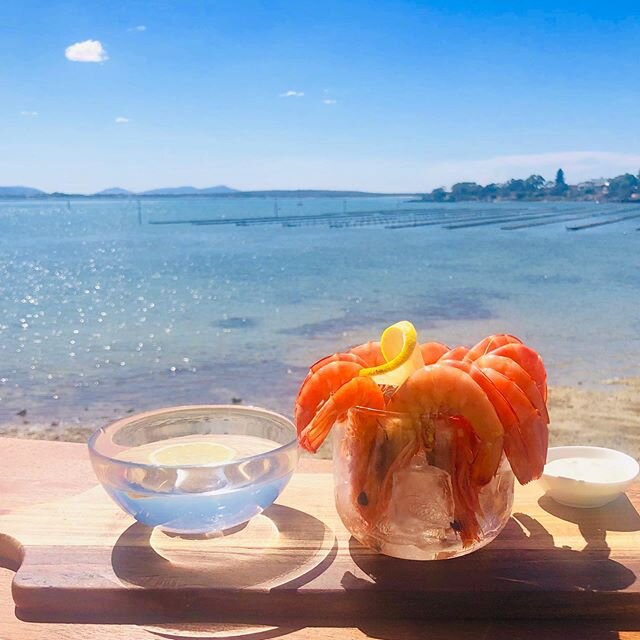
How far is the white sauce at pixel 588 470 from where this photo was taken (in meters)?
1.56

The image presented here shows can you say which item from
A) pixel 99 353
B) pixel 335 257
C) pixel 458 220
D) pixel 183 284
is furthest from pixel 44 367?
pixel 458 220

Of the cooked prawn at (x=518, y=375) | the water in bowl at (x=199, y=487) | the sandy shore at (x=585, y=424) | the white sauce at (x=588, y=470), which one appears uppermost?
the cooked prawn at (x=518, y=375)

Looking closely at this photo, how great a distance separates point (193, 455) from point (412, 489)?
42 cm

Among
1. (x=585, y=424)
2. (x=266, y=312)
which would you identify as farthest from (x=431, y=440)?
(x=266, y=312)

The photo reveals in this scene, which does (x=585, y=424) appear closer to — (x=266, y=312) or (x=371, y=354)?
(x=371, y=354)

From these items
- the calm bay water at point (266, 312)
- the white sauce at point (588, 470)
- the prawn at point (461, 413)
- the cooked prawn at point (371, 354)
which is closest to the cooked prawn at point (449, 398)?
the prawn at point (461, 413)

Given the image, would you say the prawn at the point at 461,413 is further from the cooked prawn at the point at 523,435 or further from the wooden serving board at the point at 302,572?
the wooden serving board at the point at 302,572

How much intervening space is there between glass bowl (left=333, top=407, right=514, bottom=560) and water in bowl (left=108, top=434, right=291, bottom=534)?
0.14m

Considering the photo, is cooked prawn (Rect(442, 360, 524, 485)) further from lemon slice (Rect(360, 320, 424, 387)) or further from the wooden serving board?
the wooden serving board

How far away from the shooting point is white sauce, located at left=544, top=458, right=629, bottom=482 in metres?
1.56

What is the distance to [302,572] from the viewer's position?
1286mm

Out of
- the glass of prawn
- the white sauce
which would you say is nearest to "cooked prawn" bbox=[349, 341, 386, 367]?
the glass of prawn

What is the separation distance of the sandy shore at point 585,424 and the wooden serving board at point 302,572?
4.04 m

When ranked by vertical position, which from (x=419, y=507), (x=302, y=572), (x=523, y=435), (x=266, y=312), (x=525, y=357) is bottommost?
(x=266, y=312)
